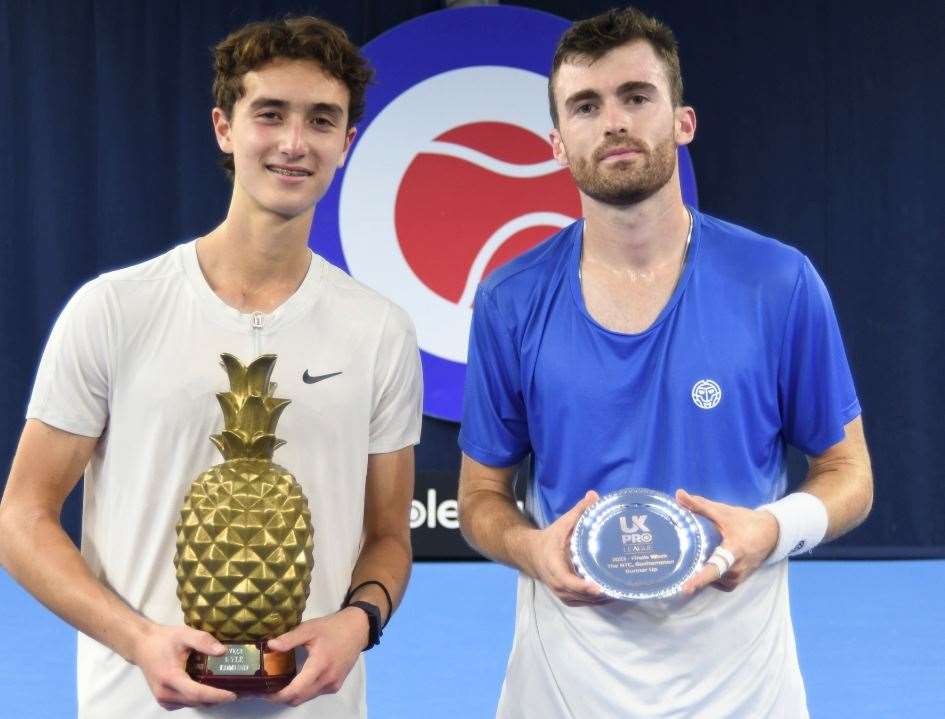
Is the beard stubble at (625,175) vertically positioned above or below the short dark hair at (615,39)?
below

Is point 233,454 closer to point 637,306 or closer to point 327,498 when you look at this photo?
point 327,498

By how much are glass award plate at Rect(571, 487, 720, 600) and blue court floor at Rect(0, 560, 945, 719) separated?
7.10ft

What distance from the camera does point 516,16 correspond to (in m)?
6.31

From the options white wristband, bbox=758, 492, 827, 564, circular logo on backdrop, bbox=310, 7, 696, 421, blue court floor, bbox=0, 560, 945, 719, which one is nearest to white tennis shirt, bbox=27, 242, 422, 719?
white wristband, bbox=758, 492, 827, 564

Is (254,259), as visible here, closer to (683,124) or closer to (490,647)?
(683,124)

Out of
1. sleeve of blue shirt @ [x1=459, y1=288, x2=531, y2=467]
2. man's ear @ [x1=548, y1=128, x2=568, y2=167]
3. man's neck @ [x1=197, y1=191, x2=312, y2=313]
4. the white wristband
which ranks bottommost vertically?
the white wristband

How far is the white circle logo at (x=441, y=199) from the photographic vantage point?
6.40 metres

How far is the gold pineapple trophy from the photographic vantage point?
1.80m

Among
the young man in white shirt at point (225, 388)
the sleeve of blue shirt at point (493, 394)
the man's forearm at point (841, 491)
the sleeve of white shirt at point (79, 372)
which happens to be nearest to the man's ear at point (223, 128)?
the young man in white shirt at point (225, 388)

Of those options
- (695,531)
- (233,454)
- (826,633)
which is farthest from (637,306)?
(826,633)

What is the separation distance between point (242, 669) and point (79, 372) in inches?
21.5

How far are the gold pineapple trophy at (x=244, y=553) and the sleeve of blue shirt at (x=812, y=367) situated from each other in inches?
33.8

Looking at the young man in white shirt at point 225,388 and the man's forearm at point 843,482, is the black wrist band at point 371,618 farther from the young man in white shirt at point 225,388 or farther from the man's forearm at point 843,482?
the man's forearm at point 843,482

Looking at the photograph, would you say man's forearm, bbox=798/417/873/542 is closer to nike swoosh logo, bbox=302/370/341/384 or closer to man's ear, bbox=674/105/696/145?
man's ear, bbox=674/105/696/145
